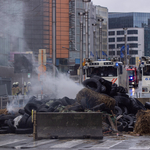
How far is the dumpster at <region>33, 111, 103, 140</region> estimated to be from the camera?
37.4ft

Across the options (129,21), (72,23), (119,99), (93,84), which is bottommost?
(119,99)

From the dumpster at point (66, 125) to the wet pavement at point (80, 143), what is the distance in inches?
13.9

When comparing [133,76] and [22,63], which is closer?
[22,63]

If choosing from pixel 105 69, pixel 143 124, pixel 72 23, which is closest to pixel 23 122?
pixel 143 124

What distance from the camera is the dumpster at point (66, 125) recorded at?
1141cm

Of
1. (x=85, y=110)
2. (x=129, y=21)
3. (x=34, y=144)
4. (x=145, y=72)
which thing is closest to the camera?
(x=34, y=144)

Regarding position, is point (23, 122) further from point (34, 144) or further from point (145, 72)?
point (145, 72)

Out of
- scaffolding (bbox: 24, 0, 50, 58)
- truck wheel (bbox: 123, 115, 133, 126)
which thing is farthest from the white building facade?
truck wheel (bbox: 123, 115, 133, 126)

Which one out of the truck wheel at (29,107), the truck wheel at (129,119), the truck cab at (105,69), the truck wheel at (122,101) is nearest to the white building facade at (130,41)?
the truck cab at (105,69)

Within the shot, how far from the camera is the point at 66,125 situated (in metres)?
11.6

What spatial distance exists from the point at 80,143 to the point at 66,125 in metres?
1.32

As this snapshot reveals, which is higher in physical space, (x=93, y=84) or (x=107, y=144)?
(x=93, y=84)

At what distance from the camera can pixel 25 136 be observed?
12.4 m

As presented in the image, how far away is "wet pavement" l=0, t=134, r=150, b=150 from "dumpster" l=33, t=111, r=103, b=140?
13.9 inches
